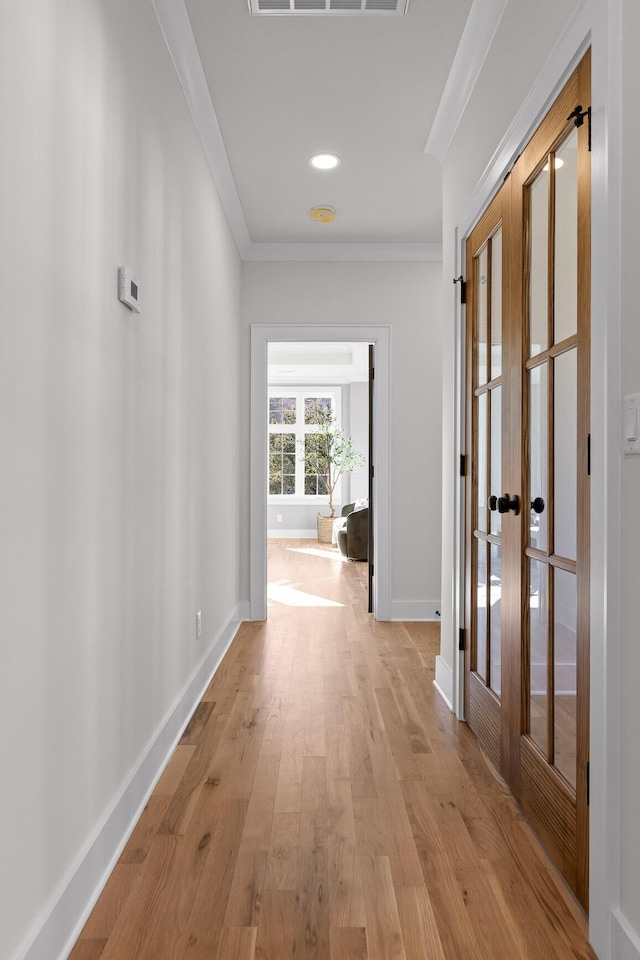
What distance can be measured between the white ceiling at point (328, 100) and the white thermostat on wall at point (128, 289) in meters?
1.07

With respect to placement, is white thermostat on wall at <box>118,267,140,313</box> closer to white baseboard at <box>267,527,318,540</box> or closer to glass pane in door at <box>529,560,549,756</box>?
glass pane in door at <box>529,560,549,756</box>

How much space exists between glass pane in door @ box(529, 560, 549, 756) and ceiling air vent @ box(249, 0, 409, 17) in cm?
199

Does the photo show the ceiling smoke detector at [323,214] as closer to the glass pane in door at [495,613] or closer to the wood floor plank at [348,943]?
the glass pane in door at [495,613]

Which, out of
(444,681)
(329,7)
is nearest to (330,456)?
(444,681)

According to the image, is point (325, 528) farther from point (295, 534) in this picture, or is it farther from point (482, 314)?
point (482, 314)

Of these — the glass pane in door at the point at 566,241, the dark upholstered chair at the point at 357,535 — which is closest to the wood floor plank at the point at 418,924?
the glass pane in door at the point at 566,241

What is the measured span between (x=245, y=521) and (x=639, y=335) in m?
3.68

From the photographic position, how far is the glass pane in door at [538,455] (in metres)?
1.85

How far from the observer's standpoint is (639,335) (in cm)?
128

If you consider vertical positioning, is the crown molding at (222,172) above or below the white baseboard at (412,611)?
above

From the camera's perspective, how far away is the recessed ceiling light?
135 inches

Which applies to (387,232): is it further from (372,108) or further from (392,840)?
(392,840)

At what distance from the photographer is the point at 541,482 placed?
188cm

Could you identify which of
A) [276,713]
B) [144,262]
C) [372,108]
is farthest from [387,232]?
[276,713]
